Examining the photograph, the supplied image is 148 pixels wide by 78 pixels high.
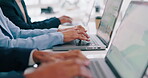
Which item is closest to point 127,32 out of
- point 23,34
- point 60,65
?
point 60,65

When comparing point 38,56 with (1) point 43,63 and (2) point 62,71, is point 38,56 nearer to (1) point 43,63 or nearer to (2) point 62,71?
(1) point 43,63

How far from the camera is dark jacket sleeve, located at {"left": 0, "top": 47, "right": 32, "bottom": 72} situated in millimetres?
675

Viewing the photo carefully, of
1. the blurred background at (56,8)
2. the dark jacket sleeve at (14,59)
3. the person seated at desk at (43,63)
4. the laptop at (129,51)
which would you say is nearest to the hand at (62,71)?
the person seated at desk at (43,63)

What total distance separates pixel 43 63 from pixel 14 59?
A: 0.29 m

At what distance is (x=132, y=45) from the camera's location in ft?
1.90

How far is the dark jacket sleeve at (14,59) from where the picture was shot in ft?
2.22

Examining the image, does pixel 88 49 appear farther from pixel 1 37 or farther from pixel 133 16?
pixel 1 37

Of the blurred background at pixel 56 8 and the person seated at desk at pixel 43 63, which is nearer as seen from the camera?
the person seated at desk at pixel 43 63

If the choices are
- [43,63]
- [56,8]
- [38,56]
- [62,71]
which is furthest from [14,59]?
[56,8]

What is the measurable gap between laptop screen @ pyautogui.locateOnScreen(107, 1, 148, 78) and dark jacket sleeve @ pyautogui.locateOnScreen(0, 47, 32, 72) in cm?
34

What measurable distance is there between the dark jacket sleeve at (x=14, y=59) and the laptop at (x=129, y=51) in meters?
0.26

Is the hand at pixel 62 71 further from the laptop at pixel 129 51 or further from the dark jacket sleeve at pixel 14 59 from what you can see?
the dark jacket sleeve at pixel 14 59

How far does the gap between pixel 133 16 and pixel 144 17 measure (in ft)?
0.33

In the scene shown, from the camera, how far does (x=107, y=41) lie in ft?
3.12
